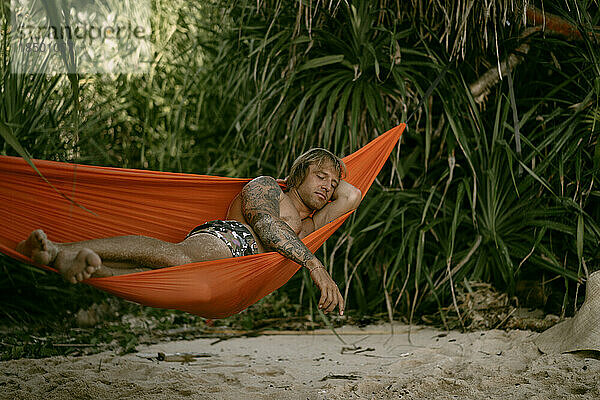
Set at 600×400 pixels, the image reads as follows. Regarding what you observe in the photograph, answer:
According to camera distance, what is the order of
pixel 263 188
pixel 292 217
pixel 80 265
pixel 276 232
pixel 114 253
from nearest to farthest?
1. pixel 80 265
2. pixel 114 253
3. pixel 276 232
4. pixel 263 188
5. pixel 292 217

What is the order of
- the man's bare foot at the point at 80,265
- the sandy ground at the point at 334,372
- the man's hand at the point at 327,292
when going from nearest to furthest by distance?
the man's bare foot at the point at 80,265, the man's hand at the point at 327,292, the sandy ground at the point at 334,372

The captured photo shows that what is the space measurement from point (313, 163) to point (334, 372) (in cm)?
74

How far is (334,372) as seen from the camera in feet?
6.35

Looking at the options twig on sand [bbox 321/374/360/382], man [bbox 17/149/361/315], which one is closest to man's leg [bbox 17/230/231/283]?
man [bbox 17/149/361/315]

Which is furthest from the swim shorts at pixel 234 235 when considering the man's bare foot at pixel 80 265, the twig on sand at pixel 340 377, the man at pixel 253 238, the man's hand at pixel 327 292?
the twig on sand at pixel 340 377

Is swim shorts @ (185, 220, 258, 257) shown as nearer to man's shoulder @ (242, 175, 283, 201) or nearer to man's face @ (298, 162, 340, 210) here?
man's shoulder @ (242, 175, 283, 201)

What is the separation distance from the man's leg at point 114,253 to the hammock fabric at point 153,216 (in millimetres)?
54

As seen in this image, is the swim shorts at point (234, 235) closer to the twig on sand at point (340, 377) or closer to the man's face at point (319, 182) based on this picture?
the man's face at point (319, 182)

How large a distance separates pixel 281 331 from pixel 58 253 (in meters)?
1.42

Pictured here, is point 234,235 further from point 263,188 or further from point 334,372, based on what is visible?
point 334,372

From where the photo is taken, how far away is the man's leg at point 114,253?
4.36 ft

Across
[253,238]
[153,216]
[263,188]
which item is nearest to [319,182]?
[263,188]

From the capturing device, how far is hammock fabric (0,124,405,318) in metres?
1.40

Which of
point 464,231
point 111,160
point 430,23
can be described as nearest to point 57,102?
point 111,160
